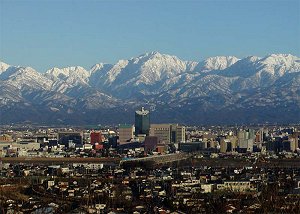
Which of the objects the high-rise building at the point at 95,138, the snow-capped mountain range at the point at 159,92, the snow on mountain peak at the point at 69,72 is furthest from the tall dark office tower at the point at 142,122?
the snow on mountain peak at the point at 69,72

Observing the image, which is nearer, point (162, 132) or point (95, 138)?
point (95, 138)

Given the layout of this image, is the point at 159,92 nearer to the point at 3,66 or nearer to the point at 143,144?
the point at 3,66

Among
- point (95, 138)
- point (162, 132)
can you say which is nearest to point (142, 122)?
point (162, 132)

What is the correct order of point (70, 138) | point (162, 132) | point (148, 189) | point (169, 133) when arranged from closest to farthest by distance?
point (148, 189) → point (70, 138) → point (169, 133) → point (162, 132)

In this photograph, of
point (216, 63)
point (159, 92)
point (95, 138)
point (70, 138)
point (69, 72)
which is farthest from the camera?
point (216, 63)

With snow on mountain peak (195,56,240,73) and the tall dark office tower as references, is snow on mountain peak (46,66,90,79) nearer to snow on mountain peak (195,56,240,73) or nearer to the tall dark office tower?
snow on mountain peak (195,56,240,73)

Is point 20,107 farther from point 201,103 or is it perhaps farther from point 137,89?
point 137,89

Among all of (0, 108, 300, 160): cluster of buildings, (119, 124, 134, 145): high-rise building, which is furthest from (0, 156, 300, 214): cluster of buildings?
(119, 124, 134, 145): high-rise building

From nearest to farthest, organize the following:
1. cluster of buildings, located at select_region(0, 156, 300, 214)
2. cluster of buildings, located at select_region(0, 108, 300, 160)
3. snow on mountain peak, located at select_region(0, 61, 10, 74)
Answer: cluster of buildings, located at select_region(0, 156, 300, 214) → cluster of buildings, located at select_region(0, 108, 300, 160) → snow on mountain peak, located at select_region(0, 61, 10, 74)

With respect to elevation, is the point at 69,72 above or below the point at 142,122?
above
